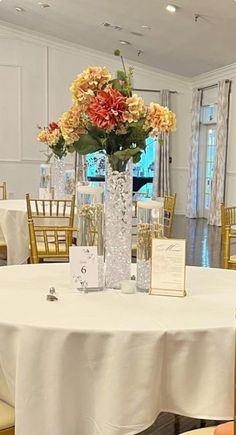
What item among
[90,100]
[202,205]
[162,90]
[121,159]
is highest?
[162,90]

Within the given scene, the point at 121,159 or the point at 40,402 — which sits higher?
the point at 121,159

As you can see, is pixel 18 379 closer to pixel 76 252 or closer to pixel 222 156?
pixel 76 252

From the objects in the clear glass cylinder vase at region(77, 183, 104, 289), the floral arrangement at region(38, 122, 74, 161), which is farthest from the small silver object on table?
the floral arrangement at region(38, 122, 74, 161)

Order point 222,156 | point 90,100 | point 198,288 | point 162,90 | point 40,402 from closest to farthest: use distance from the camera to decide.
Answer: point 40,402, point 90,100, point 198,288, point 222,156, point 162,90

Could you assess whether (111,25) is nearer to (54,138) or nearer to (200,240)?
(200,240)

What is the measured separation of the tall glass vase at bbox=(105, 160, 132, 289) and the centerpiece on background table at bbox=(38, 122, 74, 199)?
3.06m

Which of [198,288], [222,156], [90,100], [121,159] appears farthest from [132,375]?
[222,156]

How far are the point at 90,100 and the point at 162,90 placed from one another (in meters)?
10.0

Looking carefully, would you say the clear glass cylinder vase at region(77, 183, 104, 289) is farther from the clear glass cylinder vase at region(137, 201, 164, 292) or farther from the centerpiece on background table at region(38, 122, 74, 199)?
the centerpiece on background table at region(38, 122, 74, 199)

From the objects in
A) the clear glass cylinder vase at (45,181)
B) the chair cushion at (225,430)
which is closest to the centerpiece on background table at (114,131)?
the chair cushion at (225,430)

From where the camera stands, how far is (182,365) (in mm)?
1645

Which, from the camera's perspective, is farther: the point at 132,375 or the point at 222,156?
the point at 222,156

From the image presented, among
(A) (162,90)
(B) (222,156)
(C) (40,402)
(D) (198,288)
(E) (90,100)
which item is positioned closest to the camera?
(C) (40,402)

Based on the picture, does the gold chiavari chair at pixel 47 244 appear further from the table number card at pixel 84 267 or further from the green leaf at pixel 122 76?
the green leaf at pixel 122 76
